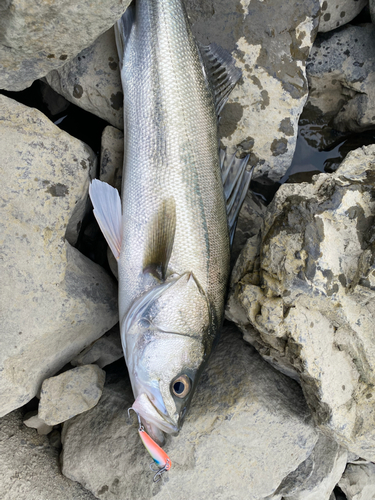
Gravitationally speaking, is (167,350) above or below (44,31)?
below

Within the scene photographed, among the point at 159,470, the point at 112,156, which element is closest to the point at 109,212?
the point at 112,156

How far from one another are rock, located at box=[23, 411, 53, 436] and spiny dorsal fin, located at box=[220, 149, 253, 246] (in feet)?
6.54

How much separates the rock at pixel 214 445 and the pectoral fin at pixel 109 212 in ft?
3.94

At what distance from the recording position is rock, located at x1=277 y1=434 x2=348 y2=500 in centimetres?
292

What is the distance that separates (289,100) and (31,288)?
247 centimetres

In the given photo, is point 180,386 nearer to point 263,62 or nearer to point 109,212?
point 109,212

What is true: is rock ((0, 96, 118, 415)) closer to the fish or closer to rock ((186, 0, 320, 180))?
the fish

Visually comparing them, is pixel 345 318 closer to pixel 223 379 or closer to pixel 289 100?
pixel 223 379

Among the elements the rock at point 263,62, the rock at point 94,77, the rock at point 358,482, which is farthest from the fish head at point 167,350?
the rock at point 358,482

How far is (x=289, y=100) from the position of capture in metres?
3.04

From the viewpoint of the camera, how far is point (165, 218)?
8.14 ft

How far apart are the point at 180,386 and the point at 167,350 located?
260mm

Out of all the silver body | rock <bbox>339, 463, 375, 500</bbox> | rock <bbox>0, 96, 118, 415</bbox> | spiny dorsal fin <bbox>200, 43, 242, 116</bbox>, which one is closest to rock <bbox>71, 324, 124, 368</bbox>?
rock <bbox>0, 96, 118, 415</bbox>

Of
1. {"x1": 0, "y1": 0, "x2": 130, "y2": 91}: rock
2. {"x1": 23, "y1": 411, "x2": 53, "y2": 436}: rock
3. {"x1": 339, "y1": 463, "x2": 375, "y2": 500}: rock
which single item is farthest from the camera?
{"x1": 339, "y1": 463, "x2": 375, "y2": 500}: rock
